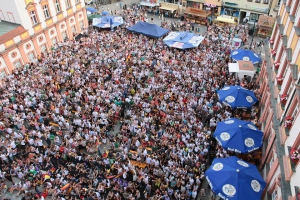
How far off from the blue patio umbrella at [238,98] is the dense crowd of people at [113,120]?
88 centimetres

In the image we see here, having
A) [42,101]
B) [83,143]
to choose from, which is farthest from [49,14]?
[83,143]

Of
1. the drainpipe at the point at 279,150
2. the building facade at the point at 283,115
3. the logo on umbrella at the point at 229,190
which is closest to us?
the drainpipe at the point at 279,150

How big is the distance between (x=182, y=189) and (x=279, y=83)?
30.3ft

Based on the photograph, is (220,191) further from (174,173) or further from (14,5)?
(14,5)

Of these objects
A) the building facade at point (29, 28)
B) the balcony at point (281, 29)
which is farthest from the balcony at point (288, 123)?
the building facade at point (29, 28)

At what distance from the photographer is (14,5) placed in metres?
25.6

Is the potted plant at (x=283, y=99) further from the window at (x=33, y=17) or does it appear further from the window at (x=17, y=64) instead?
the window at (x=33, y=17)

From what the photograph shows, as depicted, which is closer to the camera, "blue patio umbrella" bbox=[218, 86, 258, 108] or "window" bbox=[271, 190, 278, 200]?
"window" bbox=[271, 190, 278, 200]

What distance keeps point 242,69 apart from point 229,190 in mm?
13851

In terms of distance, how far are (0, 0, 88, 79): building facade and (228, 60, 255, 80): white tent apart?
20.1 meters

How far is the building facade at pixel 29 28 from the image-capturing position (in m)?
25.5

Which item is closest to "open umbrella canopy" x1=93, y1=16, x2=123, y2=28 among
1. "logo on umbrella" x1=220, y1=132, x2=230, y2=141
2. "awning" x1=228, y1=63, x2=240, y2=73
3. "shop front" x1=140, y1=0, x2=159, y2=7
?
"shop front" x1=140, y1=0, x2=159, y2=7

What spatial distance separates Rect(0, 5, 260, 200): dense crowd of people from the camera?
639 inches

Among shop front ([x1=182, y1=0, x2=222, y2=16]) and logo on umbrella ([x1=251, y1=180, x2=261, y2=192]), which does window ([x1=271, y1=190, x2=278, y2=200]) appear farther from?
shop front ([x1=182, y1=0, x2=222, y2=16])
